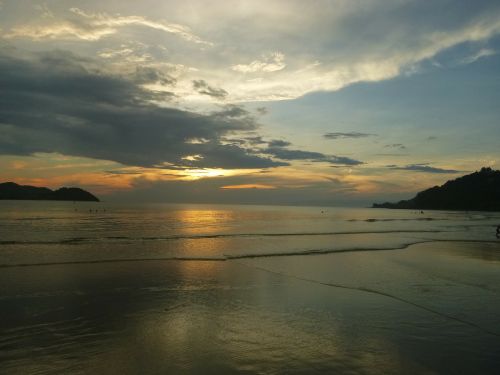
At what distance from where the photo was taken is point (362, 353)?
8.26m

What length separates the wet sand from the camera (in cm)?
768

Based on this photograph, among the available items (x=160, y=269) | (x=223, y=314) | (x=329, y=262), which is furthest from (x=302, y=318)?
(x=329, y=262)

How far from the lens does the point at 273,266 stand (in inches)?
850

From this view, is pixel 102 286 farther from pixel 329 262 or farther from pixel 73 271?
pixel 329 262

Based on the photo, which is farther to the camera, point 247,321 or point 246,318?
point 246,318

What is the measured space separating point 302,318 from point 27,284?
491 inches

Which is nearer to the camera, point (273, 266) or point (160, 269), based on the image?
point (160, 269)

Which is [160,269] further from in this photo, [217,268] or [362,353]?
[362,353]

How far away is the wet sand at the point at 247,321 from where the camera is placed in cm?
768

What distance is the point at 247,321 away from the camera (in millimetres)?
10586

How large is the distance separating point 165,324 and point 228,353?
114 inches

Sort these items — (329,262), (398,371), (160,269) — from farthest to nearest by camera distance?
(329,262), (160,269), (398,371)

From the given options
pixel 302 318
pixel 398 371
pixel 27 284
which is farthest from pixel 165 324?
pixel 27 284

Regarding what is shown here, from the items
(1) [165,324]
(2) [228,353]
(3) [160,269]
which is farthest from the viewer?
(3) [160,269]
